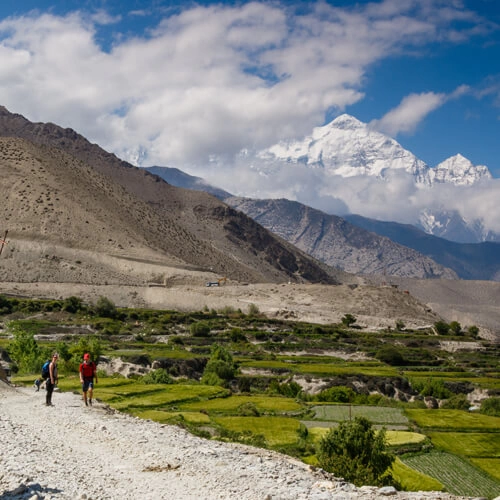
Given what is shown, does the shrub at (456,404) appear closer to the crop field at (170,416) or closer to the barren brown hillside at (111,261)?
the crop field at (170,416)

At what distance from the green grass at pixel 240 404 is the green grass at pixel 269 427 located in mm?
2257

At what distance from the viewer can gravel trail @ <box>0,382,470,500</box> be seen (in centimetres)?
1212

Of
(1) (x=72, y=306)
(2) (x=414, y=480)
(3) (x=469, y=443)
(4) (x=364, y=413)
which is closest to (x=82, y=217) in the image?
(1) (x=72, y=306)

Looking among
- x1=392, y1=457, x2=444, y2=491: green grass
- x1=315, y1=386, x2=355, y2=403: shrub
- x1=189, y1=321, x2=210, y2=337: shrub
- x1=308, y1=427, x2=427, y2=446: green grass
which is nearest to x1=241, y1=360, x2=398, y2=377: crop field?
x1=315, y1=386, x2=355, y2=403: shrub

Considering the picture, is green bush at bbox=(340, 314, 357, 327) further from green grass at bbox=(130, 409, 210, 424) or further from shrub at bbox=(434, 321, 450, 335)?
green grass at bbox=(130, 409, 210, 424)

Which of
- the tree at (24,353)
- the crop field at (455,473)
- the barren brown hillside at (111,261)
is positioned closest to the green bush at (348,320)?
the barren brown hillside at (111,261)

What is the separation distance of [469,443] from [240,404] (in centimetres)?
996

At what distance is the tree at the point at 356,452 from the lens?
1595 centimetres

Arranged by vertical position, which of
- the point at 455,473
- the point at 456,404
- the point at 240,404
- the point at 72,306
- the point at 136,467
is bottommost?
the point at 72,306

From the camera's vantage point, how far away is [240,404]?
29.9m

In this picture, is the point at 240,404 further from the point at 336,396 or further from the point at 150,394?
the point at 336,396

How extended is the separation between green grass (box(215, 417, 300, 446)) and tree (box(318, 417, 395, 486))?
4.29 m

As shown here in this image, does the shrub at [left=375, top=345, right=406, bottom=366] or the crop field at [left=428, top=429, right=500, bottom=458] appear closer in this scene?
the crop field at [left=428, top=429, right=500, bottom=458]

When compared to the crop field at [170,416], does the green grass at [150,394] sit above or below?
below
